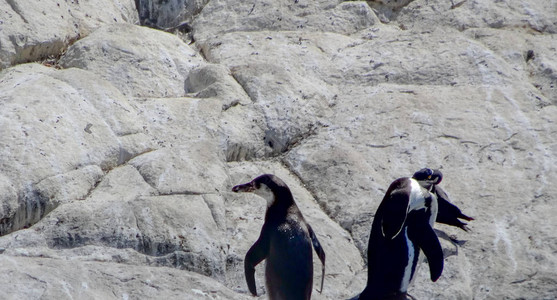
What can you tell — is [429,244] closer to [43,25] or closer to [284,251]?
[284,251]

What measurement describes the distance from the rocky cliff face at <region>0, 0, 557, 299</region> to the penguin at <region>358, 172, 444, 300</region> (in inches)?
8.3

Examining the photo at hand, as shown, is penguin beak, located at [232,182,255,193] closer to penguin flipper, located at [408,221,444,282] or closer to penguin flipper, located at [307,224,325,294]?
penguin flipper, located at [307,224,325,294]

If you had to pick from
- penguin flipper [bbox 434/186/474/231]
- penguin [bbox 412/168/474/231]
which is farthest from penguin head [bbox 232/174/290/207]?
penguin flipper [bbox 434/186/474/231]

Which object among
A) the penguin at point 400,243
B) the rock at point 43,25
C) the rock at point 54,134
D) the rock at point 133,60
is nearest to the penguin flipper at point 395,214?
the penguin at point 400,243

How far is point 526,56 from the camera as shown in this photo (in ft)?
25.2

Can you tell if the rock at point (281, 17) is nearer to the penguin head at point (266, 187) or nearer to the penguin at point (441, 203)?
the penguin at point (441, 203)

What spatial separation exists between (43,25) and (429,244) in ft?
11.3

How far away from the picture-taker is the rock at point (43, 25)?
6.39 meters

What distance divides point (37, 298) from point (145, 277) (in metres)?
0.65

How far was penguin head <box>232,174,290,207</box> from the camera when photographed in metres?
5.34

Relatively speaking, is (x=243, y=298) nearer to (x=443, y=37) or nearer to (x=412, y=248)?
(x=412, y=248)

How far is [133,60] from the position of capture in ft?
22.0

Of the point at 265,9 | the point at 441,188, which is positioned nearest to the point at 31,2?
the point at 265,9

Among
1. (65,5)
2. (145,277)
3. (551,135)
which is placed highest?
(65,5)
